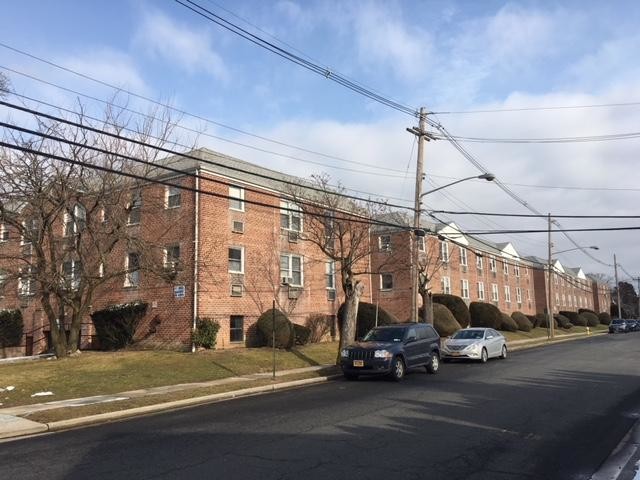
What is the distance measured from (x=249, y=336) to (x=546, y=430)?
57.5ft

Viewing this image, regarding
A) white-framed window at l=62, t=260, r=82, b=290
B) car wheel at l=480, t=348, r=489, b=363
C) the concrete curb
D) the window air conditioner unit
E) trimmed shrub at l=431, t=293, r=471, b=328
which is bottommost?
the concrete curb

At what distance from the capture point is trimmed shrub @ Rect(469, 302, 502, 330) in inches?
1781

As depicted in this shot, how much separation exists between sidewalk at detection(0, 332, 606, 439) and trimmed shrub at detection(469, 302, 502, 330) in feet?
93.4

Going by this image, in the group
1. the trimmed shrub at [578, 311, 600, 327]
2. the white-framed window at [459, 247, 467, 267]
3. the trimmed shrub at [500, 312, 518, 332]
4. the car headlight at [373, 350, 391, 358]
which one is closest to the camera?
A: the car headlight at [373, 350, 391, 358]

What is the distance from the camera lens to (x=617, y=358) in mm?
23766

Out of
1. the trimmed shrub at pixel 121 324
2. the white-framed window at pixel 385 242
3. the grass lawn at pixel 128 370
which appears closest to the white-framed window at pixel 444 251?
the white-framed window at pixel 385 242

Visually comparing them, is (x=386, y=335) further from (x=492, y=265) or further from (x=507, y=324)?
(x=492, y=265)

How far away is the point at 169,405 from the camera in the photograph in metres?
13.0

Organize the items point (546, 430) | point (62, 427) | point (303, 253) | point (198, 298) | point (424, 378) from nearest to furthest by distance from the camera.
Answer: point (546, 430) → point (62, 427) → point (424, 378) → point (198, 298) → point (303, 253)

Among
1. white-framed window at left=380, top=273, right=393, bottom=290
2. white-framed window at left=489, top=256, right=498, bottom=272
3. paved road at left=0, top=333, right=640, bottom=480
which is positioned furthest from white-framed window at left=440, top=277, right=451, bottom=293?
paved road at left=0, top=333, right=640, bottom=480

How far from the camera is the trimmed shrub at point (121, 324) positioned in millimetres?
24578

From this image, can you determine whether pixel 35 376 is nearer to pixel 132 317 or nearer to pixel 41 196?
pixel 41 196

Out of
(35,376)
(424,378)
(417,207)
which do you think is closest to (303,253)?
(417,207)

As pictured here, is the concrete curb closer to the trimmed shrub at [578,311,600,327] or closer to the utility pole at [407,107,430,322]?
the utility pole at [407,107,430,322]
